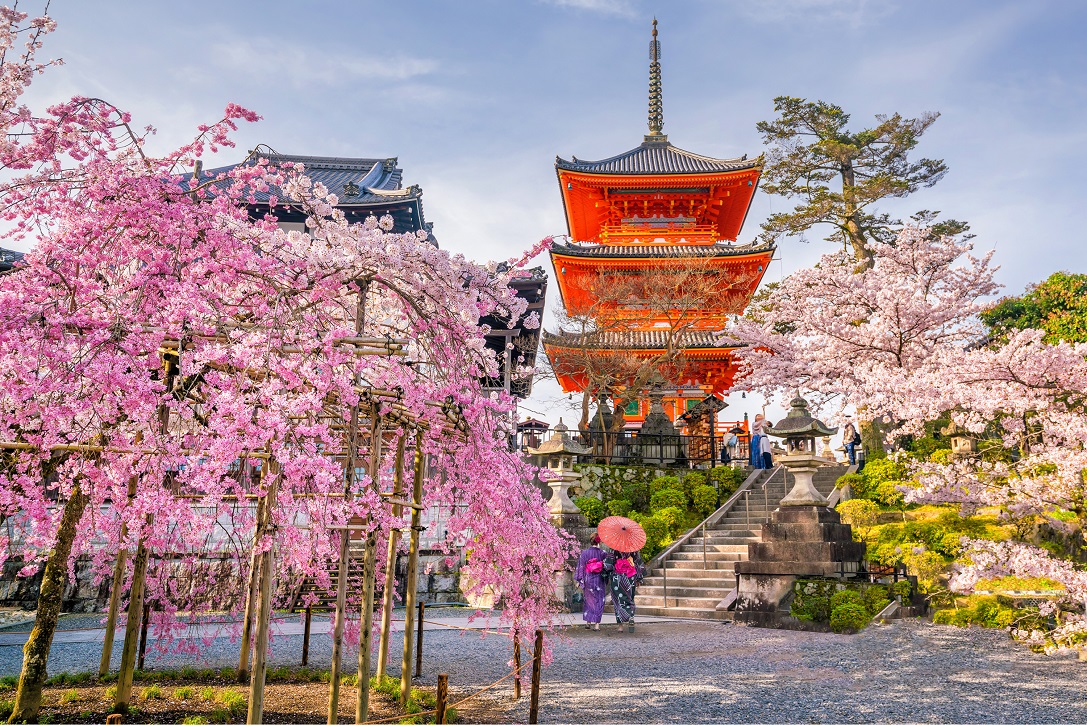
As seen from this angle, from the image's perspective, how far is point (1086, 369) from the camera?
10188 mm

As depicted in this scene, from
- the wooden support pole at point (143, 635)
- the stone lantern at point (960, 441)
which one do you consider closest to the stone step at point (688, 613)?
the stone lantern at point (960, 441)

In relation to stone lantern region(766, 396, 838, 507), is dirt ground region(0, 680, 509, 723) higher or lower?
lower

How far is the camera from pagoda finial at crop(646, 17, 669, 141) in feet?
112

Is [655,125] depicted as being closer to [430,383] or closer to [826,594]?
[826,594]

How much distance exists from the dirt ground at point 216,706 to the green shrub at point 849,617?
21.4 ft

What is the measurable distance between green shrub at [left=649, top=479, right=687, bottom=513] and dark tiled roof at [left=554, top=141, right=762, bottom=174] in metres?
14.3

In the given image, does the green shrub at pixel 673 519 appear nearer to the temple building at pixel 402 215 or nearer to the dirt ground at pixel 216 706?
the temple building at pixel 402 215

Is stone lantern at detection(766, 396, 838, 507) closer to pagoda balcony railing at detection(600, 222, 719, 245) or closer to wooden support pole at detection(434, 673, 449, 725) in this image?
A: wooden support pole at detection(434, 673, 449, 725)

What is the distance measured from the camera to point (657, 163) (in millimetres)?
29594

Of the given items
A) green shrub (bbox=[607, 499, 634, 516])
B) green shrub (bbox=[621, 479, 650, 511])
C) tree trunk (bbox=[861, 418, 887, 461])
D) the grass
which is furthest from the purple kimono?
tree trunk (bbox=[861, 418, 887, 461])

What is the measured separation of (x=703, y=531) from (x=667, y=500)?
278cm

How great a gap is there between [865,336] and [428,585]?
12.3 m

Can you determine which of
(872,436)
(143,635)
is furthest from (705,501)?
(143,635)

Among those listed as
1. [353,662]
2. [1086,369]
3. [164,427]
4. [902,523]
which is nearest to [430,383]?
[164,427]
